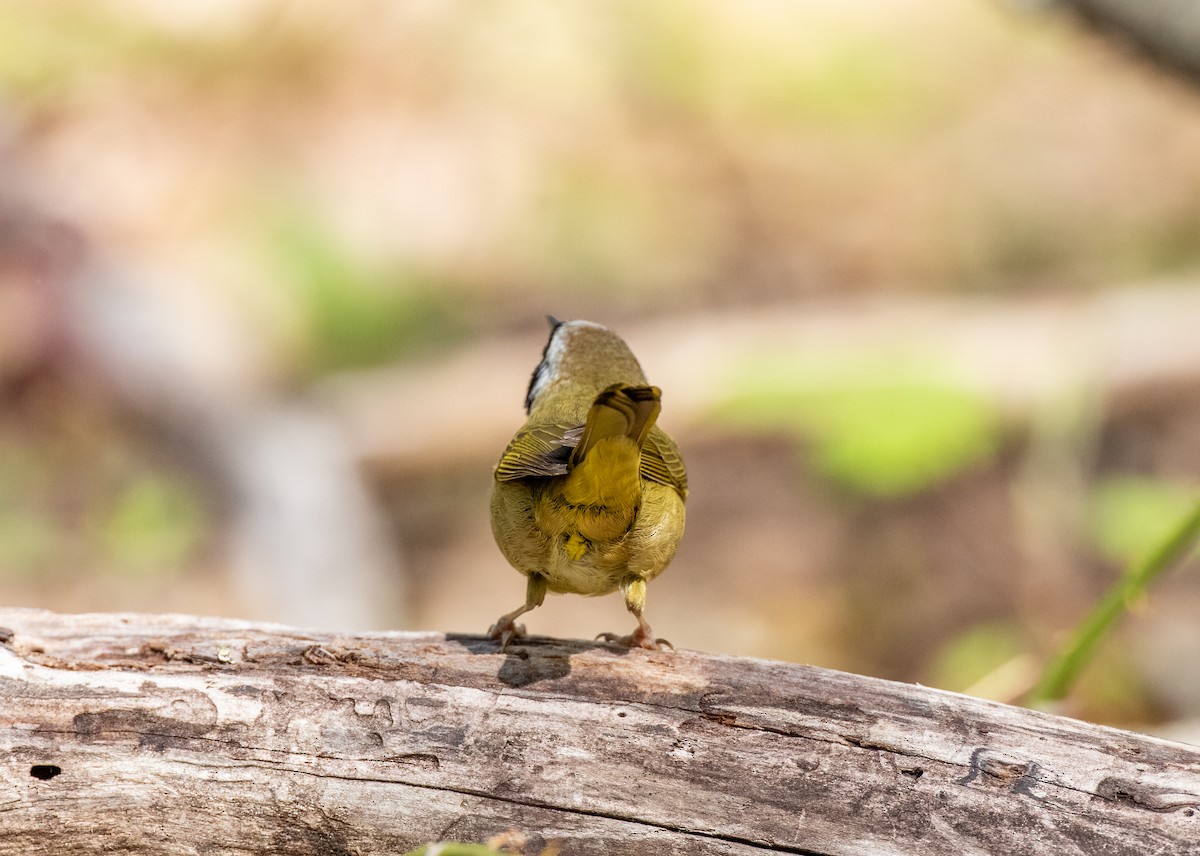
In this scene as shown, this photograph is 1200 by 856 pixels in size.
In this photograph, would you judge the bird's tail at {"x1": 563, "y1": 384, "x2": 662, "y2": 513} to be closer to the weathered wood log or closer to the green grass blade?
the weathered wood log

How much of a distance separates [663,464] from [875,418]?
4144mm

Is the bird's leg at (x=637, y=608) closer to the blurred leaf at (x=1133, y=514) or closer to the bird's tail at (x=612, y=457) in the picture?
the bird's tail at (x=612, y=457)

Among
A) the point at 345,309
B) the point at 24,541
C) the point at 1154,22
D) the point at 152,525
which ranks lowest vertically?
the point at 24,541

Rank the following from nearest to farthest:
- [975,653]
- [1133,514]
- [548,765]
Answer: [548,765] → [1133,514] → [975,653]

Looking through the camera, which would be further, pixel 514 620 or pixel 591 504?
pixel 514 620

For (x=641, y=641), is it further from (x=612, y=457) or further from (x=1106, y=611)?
(x=1106, y=611)

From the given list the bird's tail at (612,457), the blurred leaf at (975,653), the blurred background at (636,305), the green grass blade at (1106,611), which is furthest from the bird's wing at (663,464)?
the blurred leaf at (975,653)

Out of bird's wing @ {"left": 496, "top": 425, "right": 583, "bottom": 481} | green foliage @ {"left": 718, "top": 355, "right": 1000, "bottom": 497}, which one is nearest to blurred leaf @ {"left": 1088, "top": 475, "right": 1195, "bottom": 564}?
green foliage @ {"left": 718, "top": 355, "right": 1000, "bottom": 497}

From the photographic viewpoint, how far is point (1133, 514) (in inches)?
254

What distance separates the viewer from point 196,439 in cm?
777

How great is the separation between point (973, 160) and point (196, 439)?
27.0 feet

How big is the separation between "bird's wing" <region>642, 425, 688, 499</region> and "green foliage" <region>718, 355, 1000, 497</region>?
368cm

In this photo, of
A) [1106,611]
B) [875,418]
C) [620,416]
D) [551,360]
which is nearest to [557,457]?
[620,416]

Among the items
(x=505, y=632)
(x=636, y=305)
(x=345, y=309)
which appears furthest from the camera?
(x=636, y=305)
